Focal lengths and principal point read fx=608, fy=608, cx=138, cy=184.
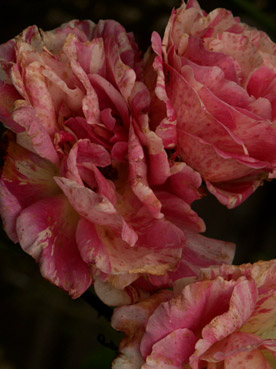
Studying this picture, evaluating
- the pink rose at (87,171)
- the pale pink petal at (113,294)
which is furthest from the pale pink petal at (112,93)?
the pale pink petal at (113,294)

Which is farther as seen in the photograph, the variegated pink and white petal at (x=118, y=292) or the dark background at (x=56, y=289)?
the dark background at (x=56, y=289)

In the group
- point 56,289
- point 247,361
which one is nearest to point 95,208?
point 247,361

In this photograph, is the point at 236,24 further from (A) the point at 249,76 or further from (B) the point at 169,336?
(B) the point at 169,336

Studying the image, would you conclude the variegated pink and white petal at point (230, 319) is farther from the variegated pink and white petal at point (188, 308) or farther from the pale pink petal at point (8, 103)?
the pale pink petal at point (8, 103)

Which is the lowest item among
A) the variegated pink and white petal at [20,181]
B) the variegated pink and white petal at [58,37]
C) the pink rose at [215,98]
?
the variegated pink and white petal at [20,181]

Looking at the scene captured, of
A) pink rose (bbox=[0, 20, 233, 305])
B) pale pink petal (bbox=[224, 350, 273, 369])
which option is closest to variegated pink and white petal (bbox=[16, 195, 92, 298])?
pink rose (bbox=[0, 20, 233, 305])

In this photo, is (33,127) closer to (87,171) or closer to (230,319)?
(87,171)
